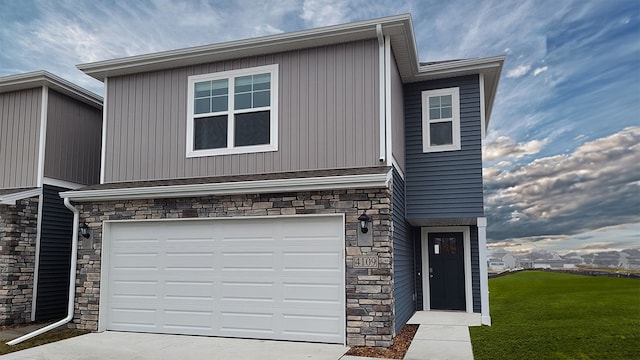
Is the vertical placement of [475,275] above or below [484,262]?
below

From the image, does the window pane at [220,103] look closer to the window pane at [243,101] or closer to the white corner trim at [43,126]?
the window pane at [243,101]

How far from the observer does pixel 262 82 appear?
9016 mm

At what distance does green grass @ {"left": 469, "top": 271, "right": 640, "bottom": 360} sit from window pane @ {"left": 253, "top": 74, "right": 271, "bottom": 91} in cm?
547

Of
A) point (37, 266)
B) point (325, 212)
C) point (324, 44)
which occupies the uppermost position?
point (324, 44)

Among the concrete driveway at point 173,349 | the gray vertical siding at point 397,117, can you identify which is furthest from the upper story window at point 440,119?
the concrete driveway at point 173,349

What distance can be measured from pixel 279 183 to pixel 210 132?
2.17m

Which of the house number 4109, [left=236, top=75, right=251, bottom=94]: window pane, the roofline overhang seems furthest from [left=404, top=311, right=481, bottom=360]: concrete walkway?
[left=236, top=75, right=251, bottom=94]: window pane

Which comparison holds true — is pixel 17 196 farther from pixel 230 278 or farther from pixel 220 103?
pixel 230 278

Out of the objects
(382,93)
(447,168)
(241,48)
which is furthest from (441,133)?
(241,48)

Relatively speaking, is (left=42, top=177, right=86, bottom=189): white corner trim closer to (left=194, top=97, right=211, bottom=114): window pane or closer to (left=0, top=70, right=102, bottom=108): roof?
(left=0, top=70, right=102, bottom=108): roof

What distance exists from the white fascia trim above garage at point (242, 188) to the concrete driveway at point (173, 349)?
2.35 metres

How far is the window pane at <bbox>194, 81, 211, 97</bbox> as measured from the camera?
938 cm

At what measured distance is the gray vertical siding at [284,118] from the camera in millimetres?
8289

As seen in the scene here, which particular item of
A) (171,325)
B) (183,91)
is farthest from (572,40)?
(171,325)
